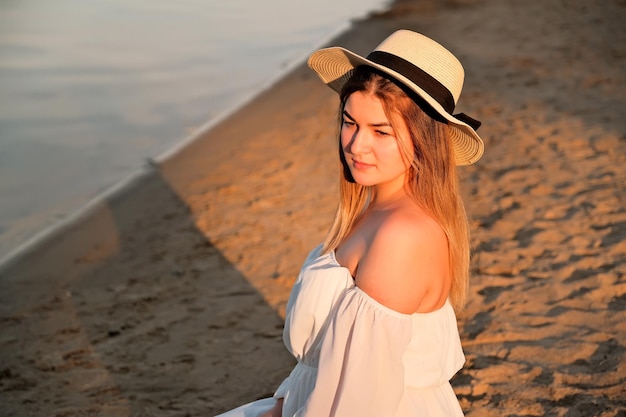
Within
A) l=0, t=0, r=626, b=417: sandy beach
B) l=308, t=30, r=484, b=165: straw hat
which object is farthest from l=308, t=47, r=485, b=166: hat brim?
l=0, t=0, r=626, b=417: sandy beach

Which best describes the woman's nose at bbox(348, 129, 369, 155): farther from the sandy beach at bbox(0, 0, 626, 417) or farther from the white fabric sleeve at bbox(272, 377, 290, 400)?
the sandy beach at bbox(0, 0, 626, 417)

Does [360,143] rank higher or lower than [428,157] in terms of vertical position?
higher

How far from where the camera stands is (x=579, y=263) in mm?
5383

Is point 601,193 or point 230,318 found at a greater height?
point 230,318

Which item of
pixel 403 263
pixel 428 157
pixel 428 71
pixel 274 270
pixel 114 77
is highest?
pixel 428 71

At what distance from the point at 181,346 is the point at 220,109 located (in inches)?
Result: 232

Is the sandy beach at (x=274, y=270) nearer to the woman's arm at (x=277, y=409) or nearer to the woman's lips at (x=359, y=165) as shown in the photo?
the woman's arm at (x=277, y=409)

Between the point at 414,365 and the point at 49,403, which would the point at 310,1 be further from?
the point at 414,365

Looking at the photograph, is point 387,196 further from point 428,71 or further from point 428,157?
point 428,71

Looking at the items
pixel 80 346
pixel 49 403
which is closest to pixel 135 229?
pixel 80 346

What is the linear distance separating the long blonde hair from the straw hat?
0.13 feet

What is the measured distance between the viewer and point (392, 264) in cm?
234

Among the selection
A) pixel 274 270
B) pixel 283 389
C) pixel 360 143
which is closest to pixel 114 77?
pixel 274 270

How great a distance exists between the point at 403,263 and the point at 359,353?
281 mm
